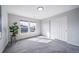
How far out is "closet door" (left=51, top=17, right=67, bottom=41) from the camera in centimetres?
461

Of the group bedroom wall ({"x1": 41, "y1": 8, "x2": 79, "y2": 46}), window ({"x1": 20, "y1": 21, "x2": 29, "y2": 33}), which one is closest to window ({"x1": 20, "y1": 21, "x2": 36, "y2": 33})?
window ({"x1": 20, "y1": 21, "x2": 29, "y2": 33})

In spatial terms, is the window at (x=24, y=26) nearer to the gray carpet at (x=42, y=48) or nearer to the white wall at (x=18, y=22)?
the white wall at (x=18, y=22)

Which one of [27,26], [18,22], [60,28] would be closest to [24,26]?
[27,26]

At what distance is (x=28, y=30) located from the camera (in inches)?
256

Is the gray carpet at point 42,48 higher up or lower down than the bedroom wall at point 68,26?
lower down

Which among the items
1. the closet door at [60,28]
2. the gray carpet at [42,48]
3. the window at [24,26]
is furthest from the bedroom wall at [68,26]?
the window at [24,26]

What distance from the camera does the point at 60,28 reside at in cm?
501

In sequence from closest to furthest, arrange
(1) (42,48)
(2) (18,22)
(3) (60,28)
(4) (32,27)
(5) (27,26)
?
(1) (42,48) < (3) (60,28) < (2) (18,22) < (5) (27,26) < (4) (32,27)

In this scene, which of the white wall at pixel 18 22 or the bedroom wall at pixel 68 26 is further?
the white wall at pixel 18 22

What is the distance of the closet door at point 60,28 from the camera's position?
4.61 metres

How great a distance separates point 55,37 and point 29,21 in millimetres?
3174

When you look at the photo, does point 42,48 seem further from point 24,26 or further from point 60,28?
point 24,26

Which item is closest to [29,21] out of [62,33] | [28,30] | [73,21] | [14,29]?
[28,30]
